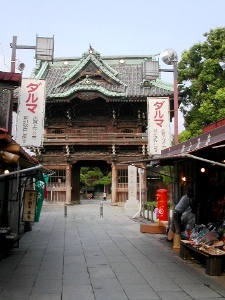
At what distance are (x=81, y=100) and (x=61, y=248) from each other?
67.7 feet

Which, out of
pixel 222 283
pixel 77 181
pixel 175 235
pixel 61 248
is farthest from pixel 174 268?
pixel 77 181

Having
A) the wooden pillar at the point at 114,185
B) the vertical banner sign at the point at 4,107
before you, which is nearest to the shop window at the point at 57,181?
the wooden pillar at the point at 114,185

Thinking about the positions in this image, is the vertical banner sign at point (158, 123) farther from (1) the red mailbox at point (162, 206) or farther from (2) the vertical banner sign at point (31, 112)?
(2) the vertical banner sign at point (31, 112)

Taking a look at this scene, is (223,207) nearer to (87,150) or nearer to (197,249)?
(197,249)

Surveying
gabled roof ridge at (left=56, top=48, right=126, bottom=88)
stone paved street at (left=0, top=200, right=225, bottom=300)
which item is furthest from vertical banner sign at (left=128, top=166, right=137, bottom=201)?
stone paved street at (left=0, top=200, right=225, bottom=300)

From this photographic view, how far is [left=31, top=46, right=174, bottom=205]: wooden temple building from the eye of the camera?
2962 centimetres

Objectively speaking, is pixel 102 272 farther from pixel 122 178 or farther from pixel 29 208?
pixel 122 178

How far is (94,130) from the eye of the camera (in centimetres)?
3105

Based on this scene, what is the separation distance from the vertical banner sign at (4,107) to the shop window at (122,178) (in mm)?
18766

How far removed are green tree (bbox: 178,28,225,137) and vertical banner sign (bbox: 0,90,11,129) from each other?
15.6 metres

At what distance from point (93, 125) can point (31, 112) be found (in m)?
12.2

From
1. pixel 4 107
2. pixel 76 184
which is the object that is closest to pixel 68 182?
pixel 76 184

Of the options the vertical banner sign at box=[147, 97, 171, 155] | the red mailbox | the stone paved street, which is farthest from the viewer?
the vertical banner sign at box=[147, 97, 171, 155]

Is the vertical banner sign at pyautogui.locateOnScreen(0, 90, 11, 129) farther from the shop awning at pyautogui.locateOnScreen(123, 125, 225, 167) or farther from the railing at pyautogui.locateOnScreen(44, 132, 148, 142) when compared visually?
the railing at pyautogui.locateOnScreen(44, 132, 148, 142)
